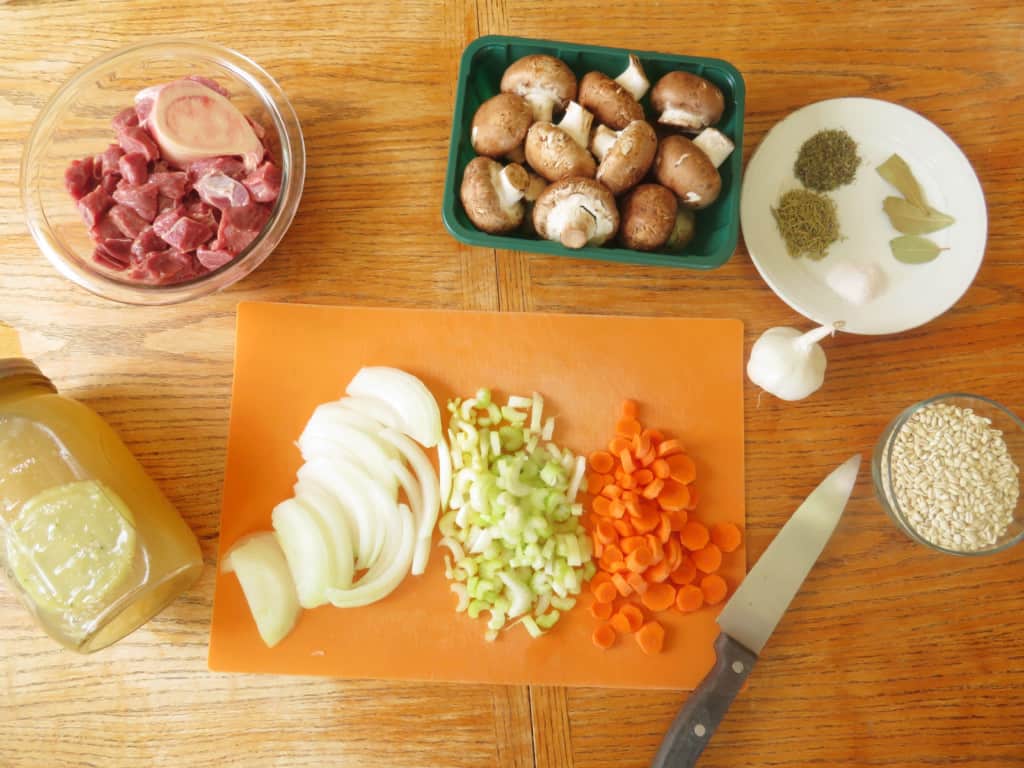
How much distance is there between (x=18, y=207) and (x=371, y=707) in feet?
3.31

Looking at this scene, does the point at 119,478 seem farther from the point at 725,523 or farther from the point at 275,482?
the point at 725,523

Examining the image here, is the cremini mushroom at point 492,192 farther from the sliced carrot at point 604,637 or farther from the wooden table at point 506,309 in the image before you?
the sliced carrot at point 604,637

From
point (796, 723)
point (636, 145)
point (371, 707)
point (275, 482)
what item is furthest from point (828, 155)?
point (371, 707)

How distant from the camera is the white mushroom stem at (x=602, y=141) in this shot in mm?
1128

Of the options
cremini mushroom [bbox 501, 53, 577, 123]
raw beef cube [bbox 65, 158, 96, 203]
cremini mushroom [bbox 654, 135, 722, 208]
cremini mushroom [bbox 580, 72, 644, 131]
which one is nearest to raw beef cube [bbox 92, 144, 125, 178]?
raw beef cube [bbox 65, 158, 96, 203]

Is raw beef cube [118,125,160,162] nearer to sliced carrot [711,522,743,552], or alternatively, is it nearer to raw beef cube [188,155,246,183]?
raw beef cube [188,155,246,183]

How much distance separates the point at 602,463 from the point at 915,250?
61cm

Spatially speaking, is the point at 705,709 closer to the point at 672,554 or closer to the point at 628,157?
the point at 672,554

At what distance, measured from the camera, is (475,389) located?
4.06 ft

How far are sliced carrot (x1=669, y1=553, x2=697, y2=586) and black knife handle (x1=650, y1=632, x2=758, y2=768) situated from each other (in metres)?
0.10

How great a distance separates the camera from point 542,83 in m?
1.13

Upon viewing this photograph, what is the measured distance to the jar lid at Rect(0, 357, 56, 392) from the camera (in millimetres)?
1043

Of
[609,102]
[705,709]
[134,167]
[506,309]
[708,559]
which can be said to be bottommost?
[705,709]

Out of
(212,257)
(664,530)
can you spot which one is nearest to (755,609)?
(664,530)
